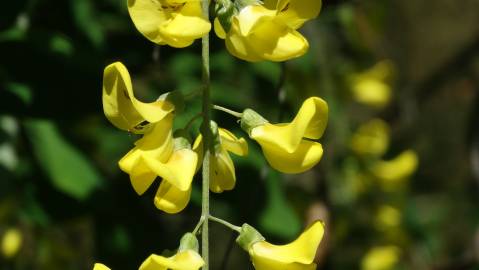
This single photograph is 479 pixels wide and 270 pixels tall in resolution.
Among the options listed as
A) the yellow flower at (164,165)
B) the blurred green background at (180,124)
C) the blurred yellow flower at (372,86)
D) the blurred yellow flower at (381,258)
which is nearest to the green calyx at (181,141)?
the yellow flower at (164,165)

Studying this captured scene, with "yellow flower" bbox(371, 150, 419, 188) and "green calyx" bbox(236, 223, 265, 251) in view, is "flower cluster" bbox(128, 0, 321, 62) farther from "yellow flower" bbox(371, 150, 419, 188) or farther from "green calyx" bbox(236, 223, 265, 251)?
"yellow flower" bbox(371, 150, 419, 188)

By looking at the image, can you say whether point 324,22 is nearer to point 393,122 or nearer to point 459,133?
point 393,122

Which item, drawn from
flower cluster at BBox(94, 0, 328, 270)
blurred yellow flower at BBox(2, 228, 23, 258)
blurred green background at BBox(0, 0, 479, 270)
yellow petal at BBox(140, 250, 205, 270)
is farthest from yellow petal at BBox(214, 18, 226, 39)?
blurred yellow flower at BBox(2, 228, 23, 258)

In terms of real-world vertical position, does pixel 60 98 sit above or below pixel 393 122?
above

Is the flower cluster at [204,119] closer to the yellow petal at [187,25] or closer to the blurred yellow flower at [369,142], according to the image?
the yellow petal at [187,25]

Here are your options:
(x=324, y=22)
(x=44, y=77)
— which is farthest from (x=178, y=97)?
(x=324, y=22)

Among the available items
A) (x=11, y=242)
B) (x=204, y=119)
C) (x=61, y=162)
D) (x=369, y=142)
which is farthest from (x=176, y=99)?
(x=369, y=142)
